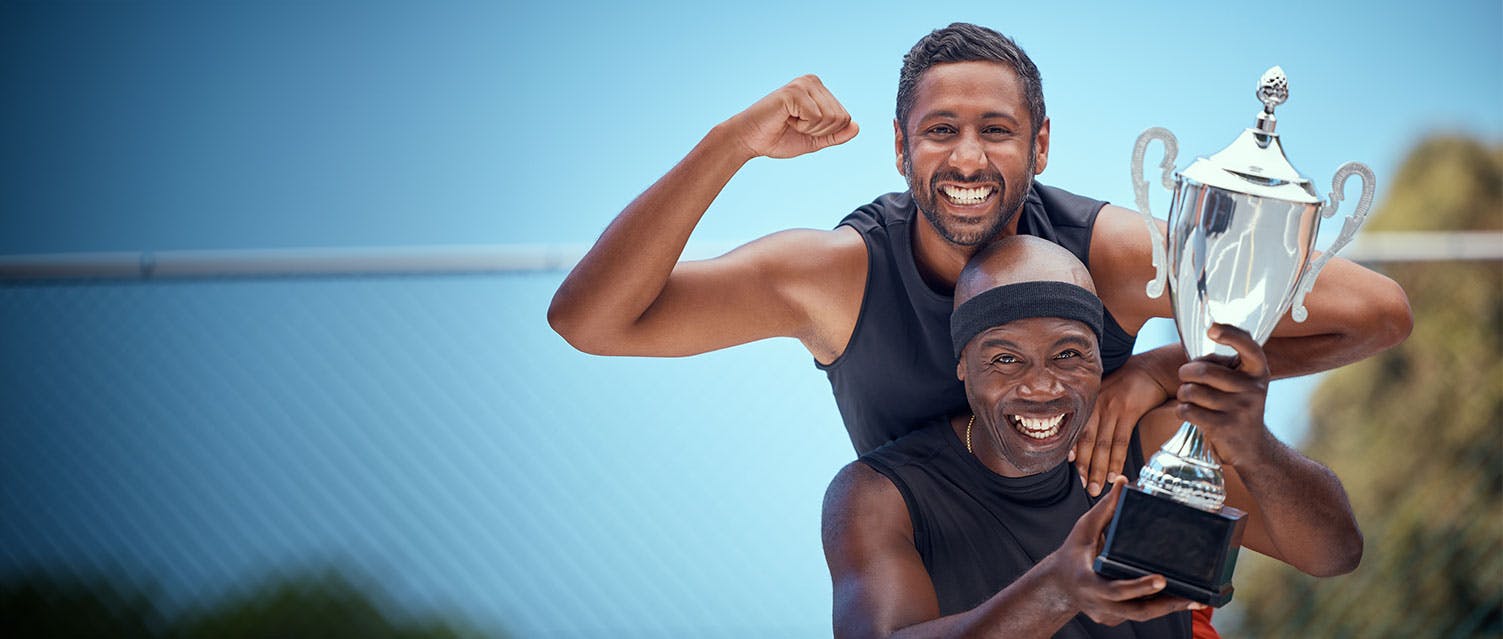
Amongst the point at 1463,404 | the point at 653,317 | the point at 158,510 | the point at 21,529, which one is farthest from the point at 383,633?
the point at 1463,404

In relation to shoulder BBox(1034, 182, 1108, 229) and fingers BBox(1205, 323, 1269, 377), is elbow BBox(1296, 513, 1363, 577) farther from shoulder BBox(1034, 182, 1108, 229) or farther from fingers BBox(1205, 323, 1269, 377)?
shoulder BBox(1034, 182, 1108, 229)

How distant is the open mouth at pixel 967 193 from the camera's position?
242 cm

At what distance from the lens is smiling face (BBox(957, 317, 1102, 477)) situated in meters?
2.37

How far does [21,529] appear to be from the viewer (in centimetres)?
535

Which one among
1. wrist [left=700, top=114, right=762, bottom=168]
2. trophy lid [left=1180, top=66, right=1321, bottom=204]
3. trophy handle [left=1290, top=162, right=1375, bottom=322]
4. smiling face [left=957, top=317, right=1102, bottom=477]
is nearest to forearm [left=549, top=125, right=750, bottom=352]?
wrist [left=700, top=114, right=762, bottom=168]

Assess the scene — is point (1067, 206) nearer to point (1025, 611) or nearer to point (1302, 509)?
point (1302, 509)

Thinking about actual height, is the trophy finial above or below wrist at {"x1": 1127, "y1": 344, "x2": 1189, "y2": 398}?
above

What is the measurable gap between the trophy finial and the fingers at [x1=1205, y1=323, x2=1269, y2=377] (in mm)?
348

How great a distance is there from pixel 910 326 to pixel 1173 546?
2.51 ft

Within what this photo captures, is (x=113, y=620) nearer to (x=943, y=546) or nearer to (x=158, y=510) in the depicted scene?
(x=158, y=510)

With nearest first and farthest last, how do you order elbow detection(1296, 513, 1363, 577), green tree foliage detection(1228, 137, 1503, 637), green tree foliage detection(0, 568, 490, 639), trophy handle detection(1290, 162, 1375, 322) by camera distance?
trophy handle detection(1290, 162, 1375, 322)
elbow detection(1296, 513, 1363, 577)
green tree foliage detection(0, 568, 490, 639)
green tree foliage detection(1228, 137, 1503, 637)

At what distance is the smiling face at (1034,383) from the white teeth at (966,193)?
22 cm

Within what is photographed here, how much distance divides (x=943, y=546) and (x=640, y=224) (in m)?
0.79

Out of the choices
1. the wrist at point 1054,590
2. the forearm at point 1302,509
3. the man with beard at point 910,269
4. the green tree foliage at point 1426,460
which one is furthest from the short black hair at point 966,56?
the green tree foliage at point 1426,460
